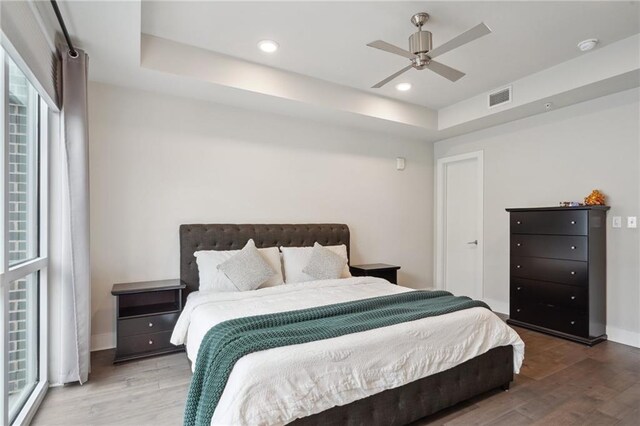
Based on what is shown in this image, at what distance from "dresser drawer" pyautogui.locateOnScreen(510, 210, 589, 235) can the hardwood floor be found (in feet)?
4.05

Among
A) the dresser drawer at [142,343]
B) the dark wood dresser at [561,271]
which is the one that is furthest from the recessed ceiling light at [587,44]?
the dresser drawer at [142,343]

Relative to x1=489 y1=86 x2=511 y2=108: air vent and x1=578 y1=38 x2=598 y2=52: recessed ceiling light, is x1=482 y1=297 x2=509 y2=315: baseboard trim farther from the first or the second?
x1=578 y1=38 x2=598 y2=52: recessed ceiling light

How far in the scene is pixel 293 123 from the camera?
4379 mm

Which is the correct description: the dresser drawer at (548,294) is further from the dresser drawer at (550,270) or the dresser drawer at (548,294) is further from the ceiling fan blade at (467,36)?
the ceiling fan blade at (467,36)

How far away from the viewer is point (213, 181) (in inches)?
151

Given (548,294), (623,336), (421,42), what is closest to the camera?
(421,42)

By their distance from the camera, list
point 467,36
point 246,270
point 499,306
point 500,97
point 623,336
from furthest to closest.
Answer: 1. point 499,306
2. point 500,97
3. point 623,336
4. point 246,270
5. point 467,36

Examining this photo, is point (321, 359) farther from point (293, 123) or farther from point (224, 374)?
point (293, 123)

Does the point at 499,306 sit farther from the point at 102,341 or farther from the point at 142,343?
the point at 102,341

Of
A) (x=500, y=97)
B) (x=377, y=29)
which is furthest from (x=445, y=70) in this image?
(x=500, y=97)

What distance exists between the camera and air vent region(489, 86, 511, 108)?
3.97 meters

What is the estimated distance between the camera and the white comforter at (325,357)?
1.62 m

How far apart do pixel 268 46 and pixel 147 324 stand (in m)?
2.78

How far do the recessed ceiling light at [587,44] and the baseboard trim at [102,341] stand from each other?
5.17 meters
